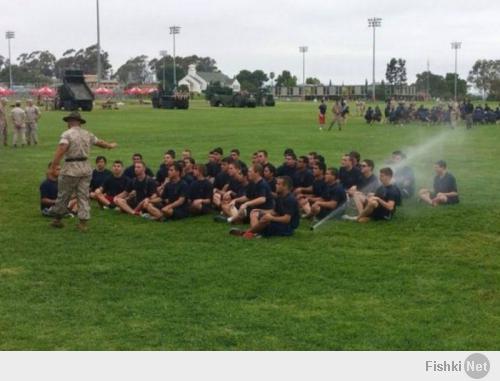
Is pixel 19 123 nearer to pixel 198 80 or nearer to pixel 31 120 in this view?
pixel 31 120

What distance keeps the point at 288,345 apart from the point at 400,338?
1044 mm

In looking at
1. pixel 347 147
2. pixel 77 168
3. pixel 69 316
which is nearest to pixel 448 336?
pixel 69 316

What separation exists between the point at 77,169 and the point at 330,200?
4.34 metres

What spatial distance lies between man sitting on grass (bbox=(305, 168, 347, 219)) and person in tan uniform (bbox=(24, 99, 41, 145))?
16.9m

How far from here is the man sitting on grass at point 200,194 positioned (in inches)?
521

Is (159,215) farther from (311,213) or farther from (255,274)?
(255,274)

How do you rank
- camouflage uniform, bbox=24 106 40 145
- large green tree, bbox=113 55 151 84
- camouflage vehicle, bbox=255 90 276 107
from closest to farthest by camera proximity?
camouflage uniform, bbox=24 106 40 145, camouflage vehicle, bbox=255 90 276 107, large green tree, bbox=113 55 151 84

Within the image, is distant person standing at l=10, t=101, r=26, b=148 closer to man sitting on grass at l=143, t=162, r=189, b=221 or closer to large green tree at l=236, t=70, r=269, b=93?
man sitting on grass at l=143, t=162, r=189, b=221

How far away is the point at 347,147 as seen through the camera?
26719 mm

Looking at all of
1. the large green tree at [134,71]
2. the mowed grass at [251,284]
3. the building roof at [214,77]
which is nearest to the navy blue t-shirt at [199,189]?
the mowed grass at [251,284]

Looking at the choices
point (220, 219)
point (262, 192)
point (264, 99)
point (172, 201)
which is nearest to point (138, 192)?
point (172, 201)

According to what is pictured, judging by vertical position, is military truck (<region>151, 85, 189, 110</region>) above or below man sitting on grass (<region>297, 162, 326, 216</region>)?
above

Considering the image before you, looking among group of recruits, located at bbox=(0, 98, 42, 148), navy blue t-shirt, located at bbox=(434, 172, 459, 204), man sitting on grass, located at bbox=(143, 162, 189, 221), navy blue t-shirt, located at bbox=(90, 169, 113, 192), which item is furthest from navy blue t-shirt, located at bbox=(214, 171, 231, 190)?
group of recruits, located at bbox=(0, 98, 42, 148)

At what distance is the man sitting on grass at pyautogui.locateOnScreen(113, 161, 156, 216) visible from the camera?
13.6 meters
